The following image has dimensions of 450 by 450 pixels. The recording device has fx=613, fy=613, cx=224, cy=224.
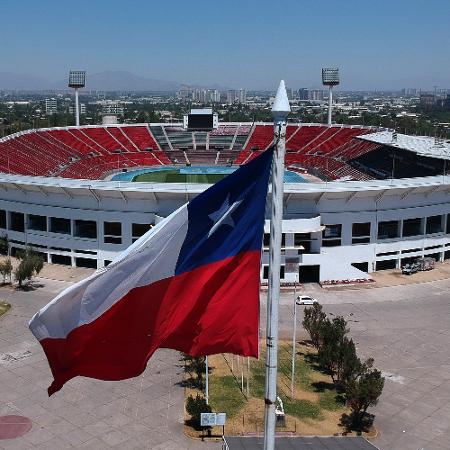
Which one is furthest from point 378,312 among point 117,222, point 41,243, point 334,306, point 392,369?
point 41,243

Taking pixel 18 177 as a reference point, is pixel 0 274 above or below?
below

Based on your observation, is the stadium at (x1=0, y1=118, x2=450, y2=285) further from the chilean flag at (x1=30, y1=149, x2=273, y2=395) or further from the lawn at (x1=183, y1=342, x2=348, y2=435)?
the chilean flag at (x1=30, y1=149, x2=273, y2=395)

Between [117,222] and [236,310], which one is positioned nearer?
[236,310]

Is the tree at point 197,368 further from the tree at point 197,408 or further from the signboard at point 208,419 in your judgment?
the signboard at point 208,419

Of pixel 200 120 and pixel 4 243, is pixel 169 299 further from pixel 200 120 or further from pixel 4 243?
pixel 200 120

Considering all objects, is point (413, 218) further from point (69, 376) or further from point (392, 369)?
point (69, 376)

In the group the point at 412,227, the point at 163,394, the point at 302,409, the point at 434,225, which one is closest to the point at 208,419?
the point at 163,394

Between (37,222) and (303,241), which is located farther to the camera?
(37,222)
